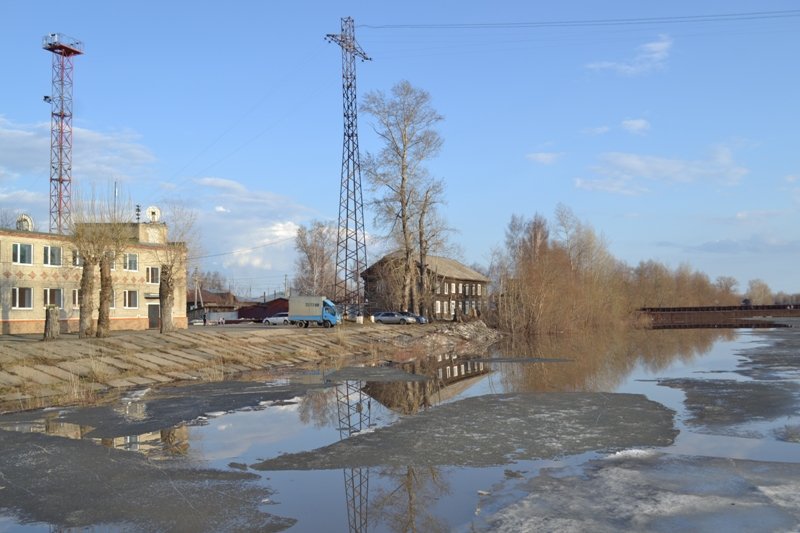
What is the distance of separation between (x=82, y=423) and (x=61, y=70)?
52.4 m

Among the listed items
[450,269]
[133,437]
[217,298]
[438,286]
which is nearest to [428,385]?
[133,437]

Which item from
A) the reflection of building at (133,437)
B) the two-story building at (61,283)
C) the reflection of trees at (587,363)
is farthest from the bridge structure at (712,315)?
the reflection of building at (133,437)

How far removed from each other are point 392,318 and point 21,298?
29.3 meters

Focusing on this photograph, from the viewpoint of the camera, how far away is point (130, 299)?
4816 centimetres

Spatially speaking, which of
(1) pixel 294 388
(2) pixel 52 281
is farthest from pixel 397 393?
(2) pixel 52 281

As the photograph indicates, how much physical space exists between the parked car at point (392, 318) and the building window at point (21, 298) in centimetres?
2776

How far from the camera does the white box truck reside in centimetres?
5247

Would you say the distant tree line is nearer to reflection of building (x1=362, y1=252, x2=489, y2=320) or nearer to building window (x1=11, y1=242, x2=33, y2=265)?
reflection of building (x1=362, y1=252, x2=489, y2=320)

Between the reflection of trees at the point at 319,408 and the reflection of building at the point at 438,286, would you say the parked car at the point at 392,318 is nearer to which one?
the reflection of building at the point at 438,286

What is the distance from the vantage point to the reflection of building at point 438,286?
64750 millimetres

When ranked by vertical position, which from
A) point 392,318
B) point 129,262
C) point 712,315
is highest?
point 129,262

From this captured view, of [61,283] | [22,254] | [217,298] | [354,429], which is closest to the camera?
[354,429]

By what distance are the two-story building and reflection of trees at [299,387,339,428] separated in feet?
60.6

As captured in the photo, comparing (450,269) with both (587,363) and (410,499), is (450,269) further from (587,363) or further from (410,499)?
(410,499)
